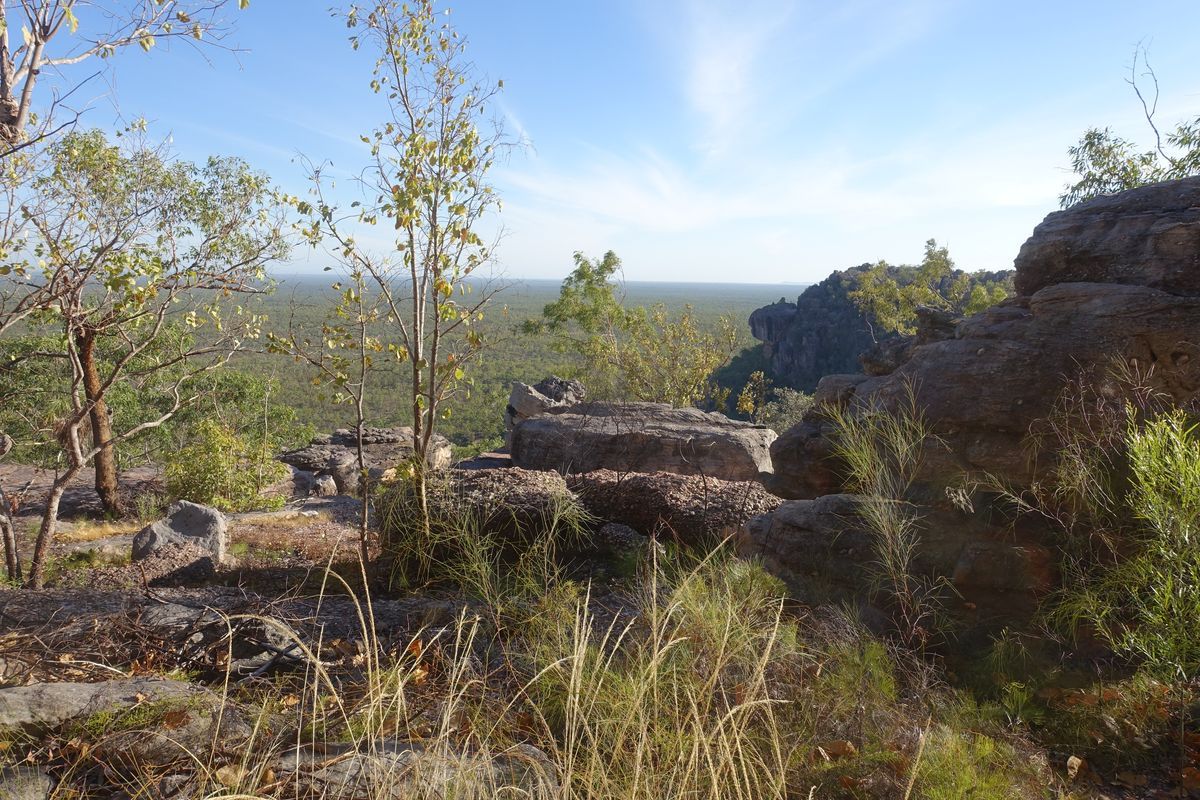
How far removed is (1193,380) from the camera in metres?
4.42

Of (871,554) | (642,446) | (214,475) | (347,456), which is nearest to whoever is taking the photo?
(871,554)

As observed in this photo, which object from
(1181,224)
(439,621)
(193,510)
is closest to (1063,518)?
(1181,224)

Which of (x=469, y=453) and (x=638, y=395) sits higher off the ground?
(x=638, y=395)

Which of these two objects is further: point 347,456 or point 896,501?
point 347,456

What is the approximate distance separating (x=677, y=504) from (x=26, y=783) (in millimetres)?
5395

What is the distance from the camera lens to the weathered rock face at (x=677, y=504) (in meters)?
6.97

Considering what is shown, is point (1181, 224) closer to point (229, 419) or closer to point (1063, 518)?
point (1063, 518)

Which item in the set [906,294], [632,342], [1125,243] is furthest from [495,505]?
[906,294]

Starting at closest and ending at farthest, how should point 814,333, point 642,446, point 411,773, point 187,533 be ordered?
point 411,773, point 187,533, point 642,446, point 814,333

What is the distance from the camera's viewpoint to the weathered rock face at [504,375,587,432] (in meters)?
20.0

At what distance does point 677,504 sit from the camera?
7.13 metres

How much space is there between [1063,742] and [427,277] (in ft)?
17.5

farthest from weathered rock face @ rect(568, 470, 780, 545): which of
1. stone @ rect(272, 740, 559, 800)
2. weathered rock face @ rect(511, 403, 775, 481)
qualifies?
stone @ rect(272, 740, 559, 800)

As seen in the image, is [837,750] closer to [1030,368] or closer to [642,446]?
[1030,368]
